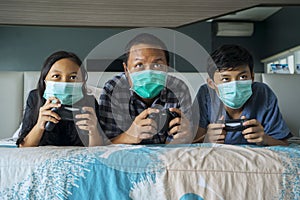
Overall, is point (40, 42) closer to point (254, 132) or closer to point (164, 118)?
point (164, 118)

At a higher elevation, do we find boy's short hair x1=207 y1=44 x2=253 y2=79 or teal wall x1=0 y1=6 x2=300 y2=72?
teal wall x1=0 y1=6 x2=300 y2=72

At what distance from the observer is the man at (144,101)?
1.02 m

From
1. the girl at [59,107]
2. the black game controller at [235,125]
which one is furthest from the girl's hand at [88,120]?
the black game controller at [235,125]

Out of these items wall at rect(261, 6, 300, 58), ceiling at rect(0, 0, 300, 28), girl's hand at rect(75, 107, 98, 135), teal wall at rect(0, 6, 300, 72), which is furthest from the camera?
teal wall at rect(0, 6, 300, 72)

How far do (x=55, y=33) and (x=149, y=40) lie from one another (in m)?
3.70

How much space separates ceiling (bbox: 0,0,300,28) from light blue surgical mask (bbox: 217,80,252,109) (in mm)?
1013

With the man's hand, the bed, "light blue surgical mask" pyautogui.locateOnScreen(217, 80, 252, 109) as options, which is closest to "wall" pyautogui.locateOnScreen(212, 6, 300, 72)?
"light blue surgical mask" pyautogui.locateOnScreen(217, 80, 252, 109)

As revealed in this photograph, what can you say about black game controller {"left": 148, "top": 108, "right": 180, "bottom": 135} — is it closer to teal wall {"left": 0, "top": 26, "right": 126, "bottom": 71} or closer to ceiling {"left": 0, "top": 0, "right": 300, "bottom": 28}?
ceiling {"left": 0, "top": 0, "right": 300, "bottom": 28}

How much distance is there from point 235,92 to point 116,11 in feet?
3.76

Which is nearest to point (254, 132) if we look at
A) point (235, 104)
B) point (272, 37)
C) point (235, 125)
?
point (235, 125)

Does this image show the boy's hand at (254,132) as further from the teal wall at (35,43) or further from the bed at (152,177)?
the teal wall at (35,43)

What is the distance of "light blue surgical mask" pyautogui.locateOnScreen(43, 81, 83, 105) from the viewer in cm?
103

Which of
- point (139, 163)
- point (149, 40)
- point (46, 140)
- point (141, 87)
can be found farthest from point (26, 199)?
point (149, 40)

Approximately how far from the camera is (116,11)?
203 centimetres
